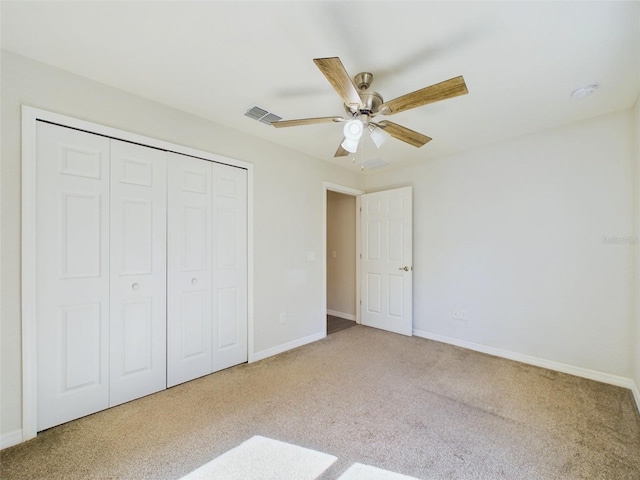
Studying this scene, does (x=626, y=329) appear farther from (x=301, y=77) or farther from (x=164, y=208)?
(x=164, y=208)

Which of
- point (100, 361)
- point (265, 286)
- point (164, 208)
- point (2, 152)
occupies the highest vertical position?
point (2, 152)

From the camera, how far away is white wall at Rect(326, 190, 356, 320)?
15.6 ft

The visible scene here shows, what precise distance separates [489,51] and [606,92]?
1.26 metres

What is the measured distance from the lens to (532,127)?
2.76 metres

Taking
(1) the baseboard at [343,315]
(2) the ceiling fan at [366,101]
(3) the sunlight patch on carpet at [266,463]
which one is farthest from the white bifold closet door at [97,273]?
(1) the baseboard at [343,315]

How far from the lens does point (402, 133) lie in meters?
2.09

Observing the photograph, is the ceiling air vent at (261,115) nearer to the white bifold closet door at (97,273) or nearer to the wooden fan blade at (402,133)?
the white bifold closet door at (97,273)

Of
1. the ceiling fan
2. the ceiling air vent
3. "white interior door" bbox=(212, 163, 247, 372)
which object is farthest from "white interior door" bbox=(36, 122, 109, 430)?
the ceiling fan

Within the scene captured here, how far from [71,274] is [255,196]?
1.65m

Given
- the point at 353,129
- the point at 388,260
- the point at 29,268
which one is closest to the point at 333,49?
the point at 353,129

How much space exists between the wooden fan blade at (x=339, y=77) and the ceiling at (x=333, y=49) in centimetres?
29

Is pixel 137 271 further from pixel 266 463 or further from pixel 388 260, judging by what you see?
pixel 388 260

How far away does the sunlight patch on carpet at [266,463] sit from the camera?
1502 millimetres

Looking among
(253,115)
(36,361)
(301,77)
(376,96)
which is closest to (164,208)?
(253,115)
